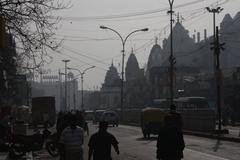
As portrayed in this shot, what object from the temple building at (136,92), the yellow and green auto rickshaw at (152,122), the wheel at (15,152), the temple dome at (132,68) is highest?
the temple dome at (132,68)

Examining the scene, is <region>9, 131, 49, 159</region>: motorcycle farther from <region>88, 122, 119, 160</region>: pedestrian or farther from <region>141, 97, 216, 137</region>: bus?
<region>88, 122, 119, 160</region>: pedestrian

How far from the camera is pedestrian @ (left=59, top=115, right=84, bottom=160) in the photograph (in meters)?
13.8

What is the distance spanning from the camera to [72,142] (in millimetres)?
13812

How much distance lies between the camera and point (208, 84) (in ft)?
313

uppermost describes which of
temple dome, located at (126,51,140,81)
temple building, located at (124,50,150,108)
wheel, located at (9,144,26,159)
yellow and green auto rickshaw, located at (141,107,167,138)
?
temple dome, located at (126,51,140,81)

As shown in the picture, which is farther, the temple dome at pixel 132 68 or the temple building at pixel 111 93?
the temple building at pixel 111 93

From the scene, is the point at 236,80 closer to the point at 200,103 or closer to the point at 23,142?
the point at 200,103

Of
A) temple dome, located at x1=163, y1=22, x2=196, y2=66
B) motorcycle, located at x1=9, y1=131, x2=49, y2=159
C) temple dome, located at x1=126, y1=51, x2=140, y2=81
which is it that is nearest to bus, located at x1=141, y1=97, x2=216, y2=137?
motorcycle, located at x1=9, y1=131, x2=49, y2=159

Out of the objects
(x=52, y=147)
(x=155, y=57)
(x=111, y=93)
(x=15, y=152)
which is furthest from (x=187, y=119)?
(x=111, y=93)

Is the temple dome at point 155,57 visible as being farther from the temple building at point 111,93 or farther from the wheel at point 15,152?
the wheel at point 15,152

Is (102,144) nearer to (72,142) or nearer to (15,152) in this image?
(72,142)

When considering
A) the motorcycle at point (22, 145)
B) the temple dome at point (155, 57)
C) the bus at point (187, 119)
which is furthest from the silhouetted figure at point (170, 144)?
the temple dome at point (155, 57)

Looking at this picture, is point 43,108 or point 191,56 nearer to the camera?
point 43,108

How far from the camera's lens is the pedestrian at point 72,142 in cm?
1381
